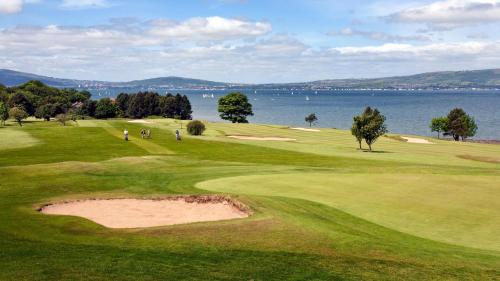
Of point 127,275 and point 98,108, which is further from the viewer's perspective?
point 98,108

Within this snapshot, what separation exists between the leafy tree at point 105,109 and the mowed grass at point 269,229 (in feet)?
481

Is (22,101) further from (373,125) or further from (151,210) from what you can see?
(151,210)

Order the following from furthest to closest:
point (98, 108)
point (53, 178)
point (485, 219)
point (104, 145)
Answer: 1. point (98, 108)
2. point (104, 145)
3. point (53, 178)
4. point (485, 219)

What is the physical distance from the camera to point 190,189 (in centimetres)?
3334

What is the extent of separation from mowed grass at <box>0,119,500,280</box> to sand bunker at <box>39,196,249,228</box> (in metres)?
1.17

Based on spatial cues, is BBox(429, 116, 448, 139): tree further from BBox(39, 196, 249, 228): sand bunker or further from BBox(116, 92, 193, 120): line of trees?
BBox(39, 196, 249, 228): sand bunker

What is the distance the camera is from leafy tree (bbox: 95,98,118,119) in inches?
7323

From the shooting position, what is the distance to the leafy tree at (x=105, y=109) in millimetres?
186000

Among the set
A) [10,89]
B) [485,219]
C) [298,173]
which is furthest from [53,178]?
[10,89]

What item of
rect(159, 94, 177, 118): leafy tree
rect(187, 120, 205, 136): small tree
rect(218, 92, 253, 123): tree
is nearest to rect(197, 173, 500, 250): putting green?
→ rect(187, 120, 205, 136): small tree

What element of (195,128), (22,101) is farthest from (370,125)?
(22,101)

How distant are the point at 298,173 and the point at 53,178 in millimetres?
19255

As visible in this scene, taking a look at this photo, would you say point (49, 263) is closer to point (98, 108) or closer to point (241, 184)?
point (241, 184)

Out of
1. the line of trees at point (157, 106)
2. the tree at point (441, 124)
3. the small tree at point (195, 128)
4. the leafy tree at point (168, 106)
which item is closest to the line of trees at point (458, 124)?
the tree at point (441, 124)
